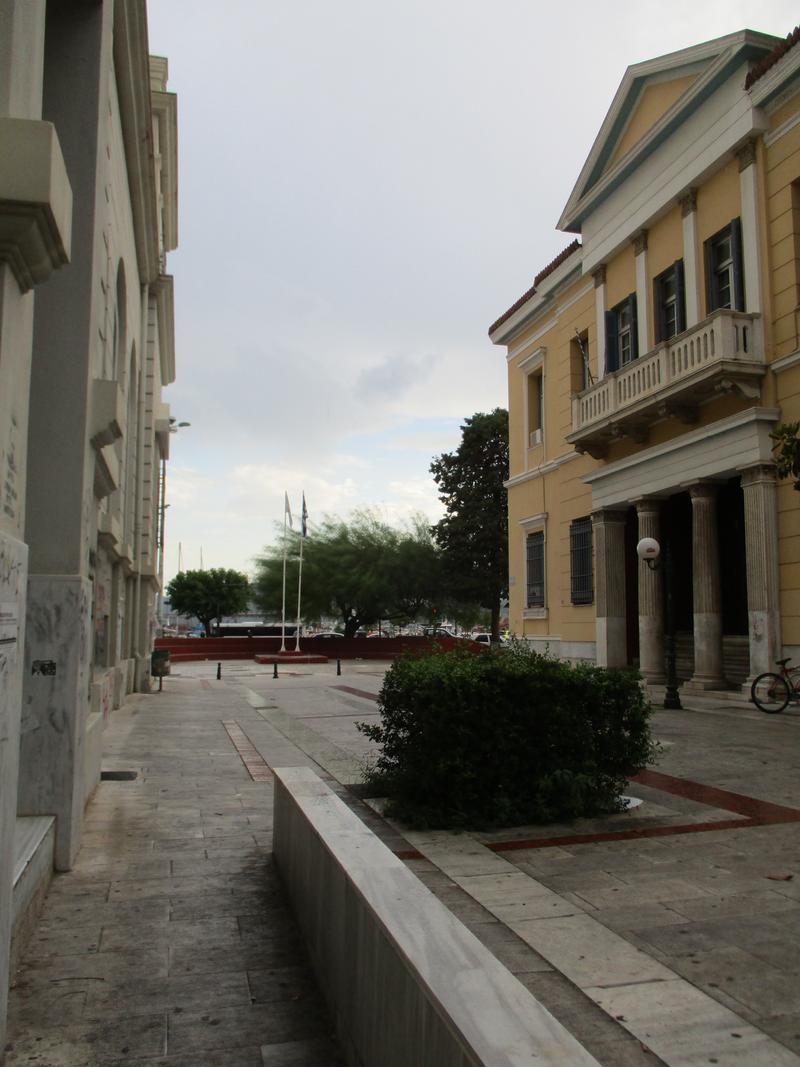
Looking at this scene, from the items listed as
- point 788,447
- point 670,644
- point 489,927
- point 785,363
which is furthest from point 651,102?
point 489,927

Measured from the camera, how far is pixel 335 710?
644 inches

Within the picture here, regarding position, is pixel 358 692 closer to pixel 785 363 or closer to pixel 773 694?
pixel 773 694

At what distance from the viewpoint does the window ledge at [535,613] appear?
23.0 meters

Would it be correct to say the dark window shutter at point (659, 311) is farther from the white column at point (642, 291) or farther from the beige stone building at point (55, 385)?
the beige stone building at point (55, 385)

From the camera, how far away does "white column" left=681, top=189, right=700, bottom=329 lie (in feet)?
55.5

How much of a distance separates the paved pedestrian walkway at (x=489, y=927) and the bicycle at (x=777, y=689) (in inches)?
224

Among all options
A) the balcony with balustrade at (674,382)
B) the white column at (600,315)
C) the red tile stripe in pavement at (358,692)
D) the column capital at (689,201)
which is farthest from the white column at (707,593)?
the red tile stripe in pavement at (358,692)

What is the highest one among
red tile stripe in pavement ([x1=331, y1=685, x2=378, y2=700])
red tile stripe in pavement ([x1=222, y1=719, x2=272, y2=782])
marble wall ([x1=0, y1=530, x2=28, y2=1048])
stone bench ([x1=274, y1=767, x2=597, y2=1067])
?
marble wall ([x1=0, y1=530, x2=28, y2=1048])

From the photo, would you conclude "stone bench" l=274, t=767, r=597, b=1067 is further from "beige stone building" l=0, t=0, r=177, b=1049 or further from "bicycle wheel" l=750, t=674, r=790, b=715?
"bicycle wheel" l=750, t=674, r=790, b=715

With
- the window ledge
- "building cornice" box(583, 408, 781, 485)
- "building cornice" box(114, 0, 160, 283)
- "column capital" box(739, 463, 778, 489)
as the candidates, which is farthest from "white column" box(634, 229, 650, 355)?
"building cornice" box(114, 0, 160, 283)

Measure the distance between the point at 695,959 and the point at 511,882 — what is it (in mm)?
1337

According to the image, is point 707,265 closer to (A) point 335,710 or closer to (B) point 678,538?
(B) point 678,538

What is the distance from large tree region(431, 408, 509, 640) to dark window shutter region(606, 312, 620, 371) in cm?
2425

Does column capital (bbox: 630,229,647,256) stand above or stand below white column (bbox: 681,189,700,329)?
above
